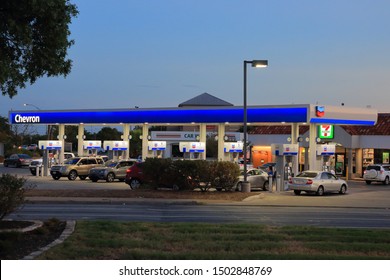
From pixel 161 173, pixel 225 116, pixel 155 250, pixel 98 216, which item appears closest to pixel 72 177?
pixel 225 116

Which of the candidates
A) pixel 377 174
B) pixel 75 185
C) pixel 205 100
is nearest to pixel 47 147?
pixel 75 185

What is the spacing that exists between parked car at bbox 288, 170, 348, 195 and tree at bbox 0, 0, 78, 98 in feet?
71.7

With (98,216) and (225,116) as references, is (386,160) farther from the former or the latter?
(98,216)

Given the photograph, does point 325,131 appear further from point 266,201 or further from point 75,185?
point 75,185

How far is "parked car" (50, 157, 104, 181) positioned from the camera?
1683 inches

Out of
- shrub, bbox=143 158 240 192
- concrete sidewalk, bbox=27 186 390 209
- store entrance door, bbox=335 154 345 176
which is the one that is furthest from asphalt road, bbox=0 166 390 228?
store entrance door, bbox=335 154 345 176

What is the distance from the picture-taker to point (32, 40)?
10.7 meters

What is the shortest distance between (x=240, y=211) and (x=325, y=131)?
75.2 feet

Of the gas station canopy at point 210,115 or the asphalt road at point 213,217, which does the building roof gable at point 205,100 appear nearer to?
the gas station canopy at point 210,115

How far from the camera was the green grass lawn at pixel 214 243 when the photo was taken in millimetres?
9039

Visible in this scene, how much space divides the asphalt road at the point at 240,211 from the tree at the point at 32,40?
647cm

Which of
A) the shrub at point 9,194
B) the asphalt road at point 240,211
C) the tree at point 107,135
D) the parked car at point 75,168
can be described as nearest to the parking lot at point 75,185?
the parked car at point 75,168

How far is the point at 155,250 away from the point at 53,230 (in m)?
3.36

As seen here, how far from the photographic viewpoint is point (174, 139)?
7700 centimetres
